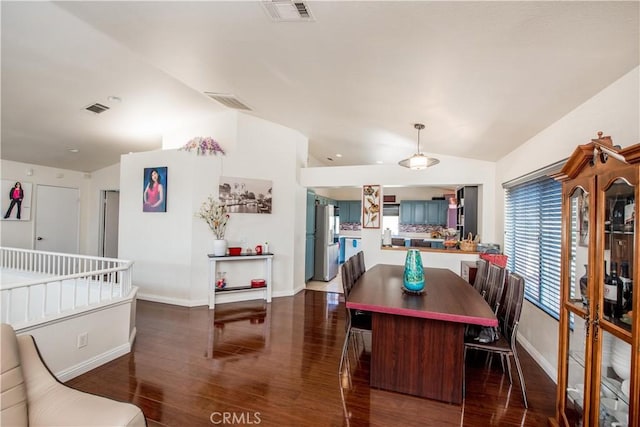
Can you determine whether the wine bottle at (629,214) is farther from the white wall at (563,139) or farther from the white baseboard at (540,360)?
the white baseboard at (540,360)

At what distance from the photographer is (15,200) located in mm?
5730

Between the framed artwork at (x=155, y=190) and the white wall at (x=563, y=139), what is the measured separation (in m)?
4.86

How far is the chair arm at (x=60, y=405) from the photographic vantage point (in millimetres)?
1259

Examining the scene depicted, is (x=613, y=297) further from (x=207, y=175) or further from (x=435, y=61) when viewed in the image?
(x=207, y=175)

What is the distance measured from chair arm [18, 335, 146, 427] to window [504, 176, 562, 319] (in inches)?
126

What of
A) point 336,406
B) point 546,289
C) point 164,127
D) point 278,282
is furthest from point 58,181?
point 546,289

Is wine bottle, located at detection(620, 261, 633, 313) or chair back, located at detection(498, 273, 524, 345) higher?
wine bottle, located at detection(620, 261, 633, 313)

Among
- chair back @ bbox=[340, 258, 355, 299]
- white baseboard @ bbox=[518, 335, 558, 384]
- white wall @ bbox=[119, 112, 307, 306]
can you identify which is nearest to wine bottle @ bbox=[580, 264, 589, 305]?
white baseboard @ bbox=[518, 335, 558, 384]

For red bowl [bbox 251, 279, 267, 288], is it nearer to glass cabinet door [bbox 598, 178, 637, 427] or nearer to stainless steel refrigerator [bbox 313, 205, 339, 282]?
stainless steel refrigerator [bbox 313, 205, 339, 282]

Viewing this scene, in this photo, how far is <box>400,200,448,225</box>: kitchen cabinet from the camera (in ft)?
25.3

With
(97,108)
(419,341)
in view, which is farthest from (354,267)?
(97,108)

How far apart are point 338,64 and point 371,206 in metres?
2.96

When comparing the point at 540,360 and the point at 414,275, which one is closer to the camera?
the point at 414,275

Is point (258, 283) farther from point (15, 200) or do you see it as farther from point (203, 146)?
point (15, 200)
